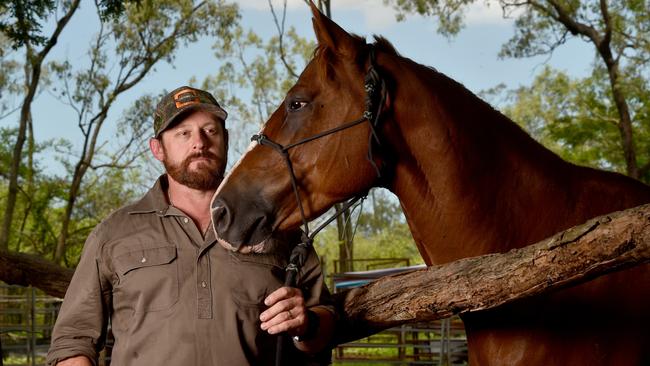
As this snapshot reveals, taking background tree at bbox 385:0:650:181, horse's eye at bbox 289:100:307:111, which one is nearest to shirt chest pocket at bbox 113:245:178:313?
horse's eye at bbox 289:100:307:111

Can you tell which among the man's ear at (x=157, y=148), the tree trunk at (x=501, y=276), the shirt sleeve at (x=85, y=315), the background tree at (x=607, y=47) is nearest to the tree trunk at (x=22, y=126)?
the background tree at (x=607, y=47)

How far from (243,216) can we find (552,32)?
19.0 m

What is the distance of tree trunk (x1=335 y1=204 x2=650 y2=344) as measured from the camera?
6.72ft

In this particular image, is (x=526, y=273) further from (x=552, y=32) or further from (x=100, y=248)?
(x=552, y=32)

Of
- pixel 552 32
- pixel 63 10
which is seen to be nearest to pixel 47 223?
pixel 63 10

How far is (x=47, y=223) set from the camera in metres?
23.8

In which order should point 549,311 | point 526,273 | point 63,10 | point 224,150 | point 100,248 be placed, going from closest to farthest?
1. point 526,273
2. point 549,311
3. point 100,248
4. point 224,150
5. point 63,10

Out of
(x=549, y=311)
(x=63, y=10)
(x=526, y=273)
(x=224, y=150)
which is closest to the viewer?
(x=526, y=273)

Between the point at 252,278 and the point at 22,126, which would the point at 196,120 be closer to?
the point at 252,278

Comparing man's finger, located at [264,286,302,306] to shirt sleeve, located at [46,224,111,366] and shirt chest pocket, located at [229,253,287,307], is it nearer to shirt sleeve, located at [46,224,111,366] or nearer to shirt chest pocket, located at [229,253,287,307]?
shirt chest pocket, located at [229,253,287,307]

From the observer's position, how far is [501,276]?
7.58ft

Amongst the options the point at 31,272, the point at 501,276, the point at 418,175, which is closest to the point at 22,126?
the point at 31,272

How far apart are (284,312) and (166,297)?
0.52 m

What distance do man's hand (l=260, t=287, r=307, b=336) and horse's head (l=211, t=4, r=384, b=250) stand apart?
0.93 ft
